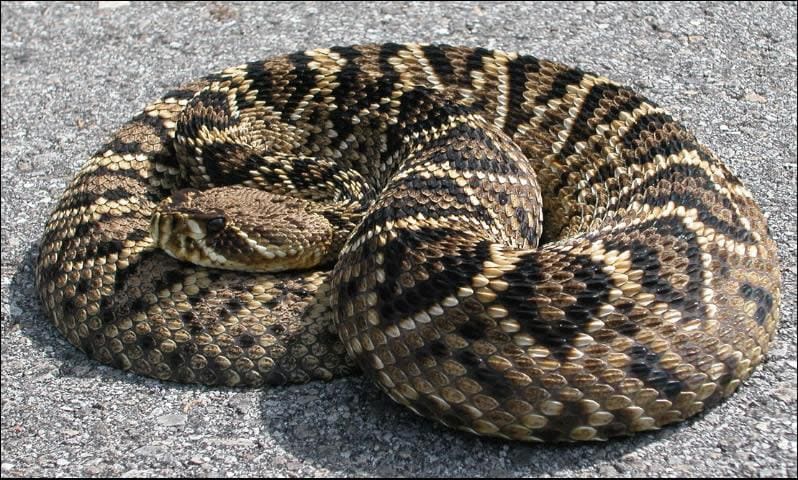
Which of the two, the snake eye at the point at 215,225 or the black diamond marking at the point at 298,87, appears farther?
the black diamond marking at the point at 298,87

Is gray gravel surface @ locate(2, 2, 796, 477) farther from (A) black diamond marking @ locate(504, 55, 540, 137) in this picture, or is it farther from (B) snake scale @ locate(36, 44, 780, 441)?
(A) black diamond marking @ locate(504, 55, 540, 137)

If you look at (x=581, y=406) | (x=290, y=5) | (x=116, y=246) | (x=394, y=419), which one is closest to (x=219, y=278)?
(x=116, y=246)

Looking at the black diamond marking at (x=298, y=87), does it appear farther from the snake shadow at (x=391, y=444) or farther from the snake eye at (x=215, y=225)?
the snake shadow at (x=391, y=444)

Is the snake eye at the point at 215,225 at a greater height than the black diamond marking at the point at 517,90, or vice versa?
the black diamond marking at the point at 517,90

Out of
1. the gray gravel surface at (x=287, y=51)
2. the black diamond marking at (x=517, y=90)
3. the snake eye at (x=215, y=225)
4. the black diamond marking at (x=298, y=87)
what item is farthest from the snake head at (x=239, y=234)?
the black diamond marking at (x=517, y=90)

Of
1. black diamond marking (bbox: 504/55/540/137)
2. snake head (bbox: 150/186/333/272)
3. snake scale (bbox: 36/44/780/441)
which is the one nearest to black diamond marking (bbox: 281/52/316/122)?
snake scale (bbox: 36/44/780/441)

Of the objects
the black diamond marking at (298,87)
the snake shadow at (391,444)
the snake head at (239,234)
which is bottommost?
the snake shadow at (391,444)

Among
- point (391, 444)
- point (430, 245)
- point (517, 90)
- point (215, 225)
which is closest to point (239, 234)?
point (215, 225)
